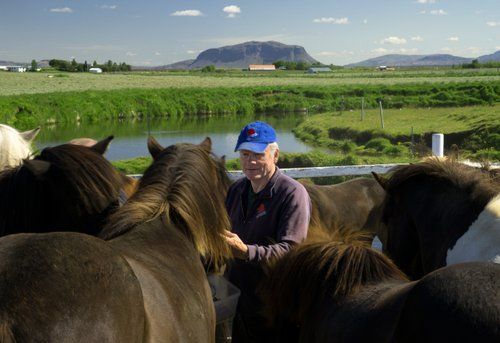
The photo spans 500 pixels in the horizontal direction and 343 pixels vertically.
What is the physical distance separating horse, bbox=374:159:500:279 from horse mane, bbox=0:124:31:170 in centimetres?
244

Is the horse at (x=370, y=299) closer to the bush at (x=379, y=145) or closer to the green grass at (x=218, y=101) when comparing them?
the bush at (x=379, y=145)

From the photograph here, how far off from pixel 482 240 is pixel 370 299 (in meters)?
0.94

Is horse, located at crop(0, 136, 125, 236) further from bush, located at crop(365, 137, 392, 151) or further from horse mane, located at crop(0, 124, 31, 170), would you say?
bush, located at crop(365, 137, 392, 151)

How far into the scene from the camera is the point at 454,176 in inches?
122

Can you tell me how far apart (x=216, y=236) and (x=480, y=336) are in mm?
1546

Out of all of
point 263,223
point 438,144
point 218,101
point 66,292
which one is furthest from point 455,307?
point 218,101

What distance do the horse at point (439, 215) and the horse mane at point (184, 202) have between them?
110 centimetres

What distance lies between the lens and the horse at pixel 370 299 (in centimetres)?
151

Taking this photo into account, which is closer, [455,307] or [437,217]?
[455,307]

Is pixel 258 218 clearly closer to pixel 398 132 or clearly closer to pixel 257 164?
pixel 257 164

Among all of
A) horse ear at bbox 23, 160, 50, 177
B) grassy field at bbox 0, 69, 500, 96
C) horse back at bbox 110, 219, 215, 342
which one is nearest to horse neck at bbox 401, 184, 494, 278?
horse back at bbox 110, 219, 215, 342

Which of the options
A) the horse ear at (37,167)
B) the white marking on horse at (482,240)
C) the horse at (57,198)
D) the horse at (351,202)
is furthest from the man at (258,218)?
the horse at (351,202)

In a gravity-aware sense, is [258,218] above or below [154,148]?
below

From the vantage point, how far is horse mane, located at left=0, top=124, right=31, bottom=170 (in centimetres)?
380
